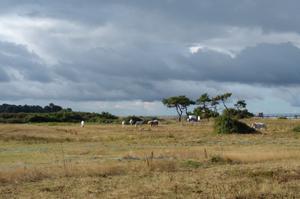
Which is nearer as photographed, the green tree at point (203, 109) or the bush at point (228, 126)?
the bush at point (228, 126)

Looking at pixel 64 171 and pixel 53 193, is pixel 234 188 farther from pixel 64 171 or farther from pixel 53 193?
pixel 64 171

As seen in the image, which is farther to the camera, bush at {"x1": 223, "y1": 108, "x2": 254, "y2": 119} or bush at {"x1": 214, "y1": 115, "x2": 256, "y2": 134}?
bush at {"x1": 223, "y1": 108, "x2": 254, "y2": 119}

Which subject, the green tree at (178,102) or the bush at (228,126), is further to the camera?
the green tree at (178,102)

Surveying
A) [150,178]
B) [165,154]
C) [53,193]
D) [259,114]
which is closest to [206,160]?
[165,154]

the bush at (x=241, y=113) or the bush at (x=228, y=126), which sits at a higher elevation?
the bush at (x=241, y=113)

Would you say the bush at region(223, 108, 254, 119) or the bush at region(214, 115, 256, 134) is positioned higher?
the bush at region(223, 108, 254, 119)

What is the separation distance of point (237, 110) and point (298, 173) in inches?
4930

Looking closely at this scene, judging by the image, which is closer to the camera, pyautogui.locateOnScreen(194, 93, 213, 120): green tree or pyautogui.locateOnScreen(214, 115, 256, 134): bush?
pyautogui.locateOnScreen(214, 115, 256, 134): bush

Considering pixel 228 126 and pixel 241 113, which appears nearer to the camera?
pixel 228 126

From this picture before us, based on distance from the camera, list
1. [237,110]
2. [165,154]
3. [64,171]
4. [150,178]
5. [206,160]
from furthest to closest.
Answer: [237,110] → [165,154] → [206,160] → [64,171] → [150,178]

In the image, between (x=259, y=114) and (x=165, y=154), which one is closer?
(x=165, y=154)

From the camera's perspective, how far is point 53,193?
19.1 metres

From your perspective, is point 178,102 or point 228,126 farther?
point 178,102

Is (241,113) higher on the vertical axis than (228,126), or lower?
higher
